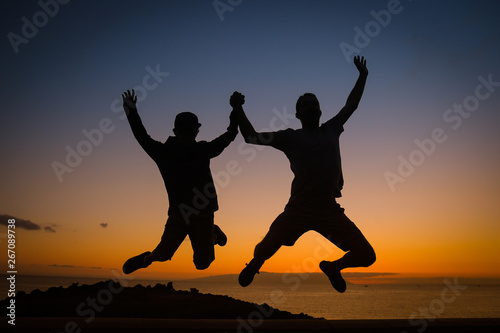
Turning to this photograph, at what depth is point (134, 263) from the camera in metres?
5.64

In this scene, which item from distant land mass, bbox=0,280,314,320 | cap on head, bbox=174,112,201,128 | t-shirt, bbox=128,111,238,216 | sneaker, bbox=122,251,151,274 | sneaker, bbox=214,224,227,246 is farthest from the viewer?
distant land mass, bbox=0,280,314,320

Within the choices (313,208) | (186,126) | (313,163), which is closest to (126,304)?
(186,126)

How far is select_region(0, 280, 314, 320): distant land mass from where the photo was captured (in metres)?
6.68

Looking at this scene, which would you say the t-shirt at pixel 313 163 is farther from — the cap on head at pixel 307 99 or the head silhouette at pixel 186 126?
the head silhouette at pixel 186 126

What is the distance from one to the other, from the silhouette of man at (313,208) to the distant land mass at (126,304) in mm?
2606

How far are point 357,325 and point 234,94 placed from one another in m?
3.16

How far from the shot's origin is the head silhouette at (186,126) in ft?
17.4

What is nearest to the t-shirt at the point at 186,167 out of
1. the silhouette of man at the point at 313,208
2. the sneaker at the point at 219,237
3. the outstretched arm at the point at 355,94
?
the silhouette of man at the point at 313,208

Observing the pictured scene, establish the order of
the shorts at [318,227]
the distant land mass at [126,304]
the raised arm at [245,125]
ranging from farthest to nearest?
the distant land mass at [126,304], the raised arm at [245,125], the shorts at [318,227]

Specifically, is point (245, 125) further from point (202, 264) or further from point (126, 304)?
point (126, 304)

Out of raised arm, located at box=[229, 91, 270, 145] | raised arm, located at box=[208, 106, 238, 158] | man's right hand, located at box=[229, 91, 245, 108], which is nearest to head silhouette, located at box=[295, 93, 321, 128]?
raised arm, located at box=[229, 91, 270, 145]

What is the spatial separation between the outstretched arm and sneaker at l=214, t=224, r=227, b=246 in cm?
231

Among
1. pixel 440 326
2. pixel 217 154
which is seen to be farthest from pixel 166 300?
pixel 440 326

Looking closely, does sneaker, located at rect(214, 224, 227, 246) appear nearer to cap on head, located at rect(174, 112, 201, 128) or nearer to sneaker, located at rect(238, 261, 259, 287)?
sneaker, located at rect(238, 261, 259, 287)
